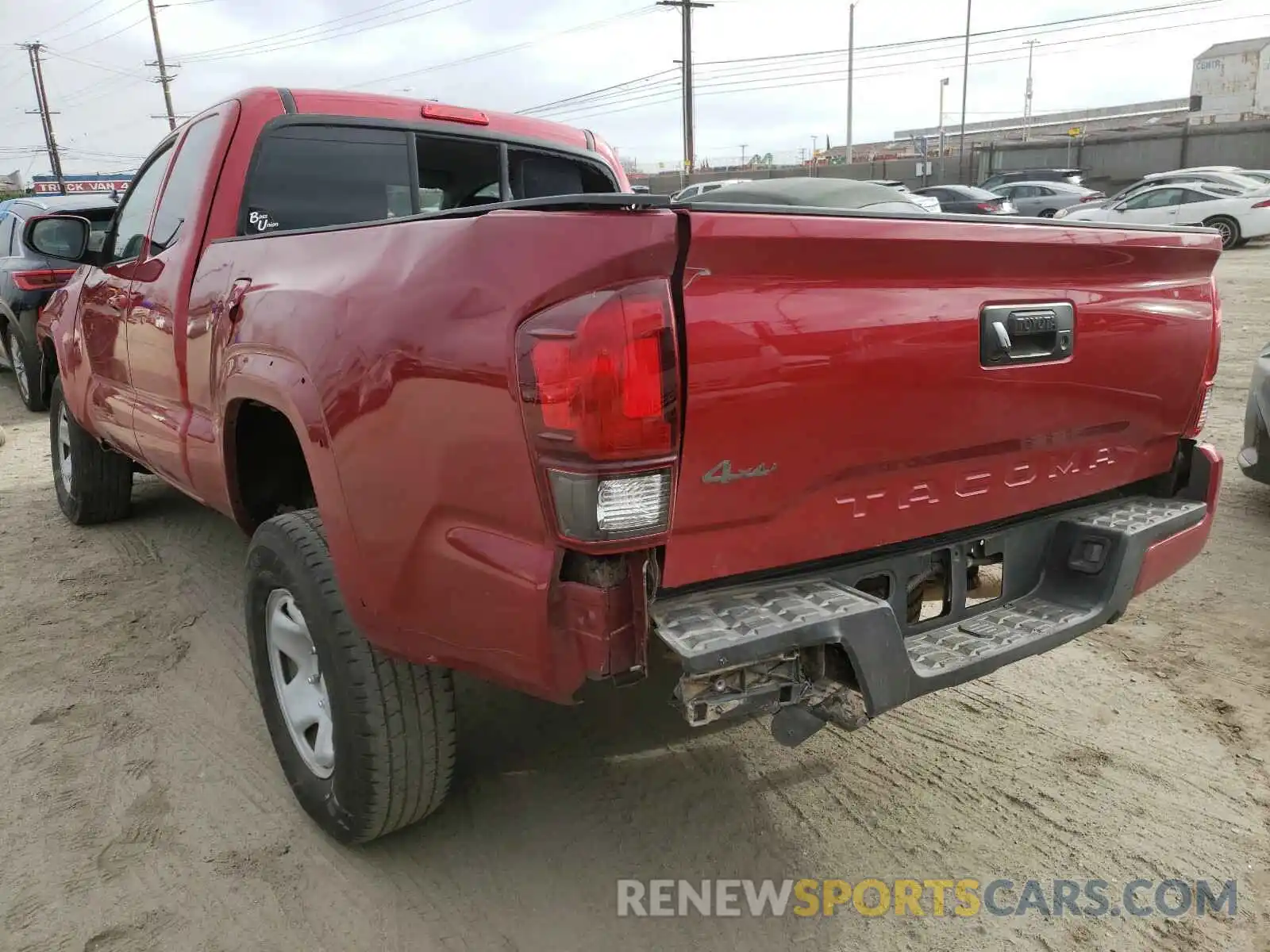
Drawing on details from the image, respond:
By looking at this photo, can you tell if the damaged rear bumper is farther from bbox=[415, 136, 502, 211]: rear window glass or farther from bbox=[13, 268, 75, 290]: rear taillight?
bbox=[13, 268, 75, 290]: rear taillight

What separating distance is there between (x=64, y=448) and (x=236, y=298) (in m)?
3.35

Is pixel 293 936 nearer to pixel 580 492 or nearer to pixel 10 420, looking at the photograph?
pixel 580 492

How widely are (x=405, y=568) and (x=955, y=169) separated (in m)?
45.3

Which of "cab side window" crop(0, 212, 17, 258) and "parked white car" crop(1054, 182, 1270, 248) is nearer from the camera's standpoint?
"cab side window" crop(0, 212, 17, 258)

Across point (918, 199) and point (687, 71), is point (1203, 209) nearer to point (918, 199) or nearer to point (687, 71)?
point (918, 199)

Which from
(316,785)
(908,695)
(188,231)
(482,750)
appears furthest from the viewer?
(188,231)

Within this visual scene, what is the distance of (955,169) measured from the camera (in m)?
42.1

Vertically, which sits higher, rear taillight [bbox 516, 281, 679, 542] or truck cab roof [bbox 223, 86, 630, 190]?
truck cab roof [bbox 223, 86, 630, 190]

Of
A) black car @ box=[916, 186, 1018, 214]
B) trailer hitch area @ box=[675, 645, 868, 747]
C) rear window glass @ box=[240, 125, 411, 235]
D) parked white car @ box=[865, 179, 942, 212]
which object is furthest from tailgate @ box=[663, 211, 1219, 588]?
black car @ box=[916, 186, 1018, 214]

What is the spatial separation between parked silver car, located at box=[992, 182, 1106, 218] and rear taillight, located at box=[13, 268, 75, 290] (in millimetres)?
21530

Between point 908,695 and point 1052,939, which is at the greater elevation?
point 908,695

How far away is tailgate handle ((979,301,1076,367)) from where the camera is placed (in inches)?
83.1

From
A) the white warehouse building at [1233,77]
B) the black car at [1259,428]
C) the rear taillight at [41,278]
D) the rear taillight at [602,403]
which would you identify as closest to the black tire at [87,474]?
the rear taillight at [41,278]

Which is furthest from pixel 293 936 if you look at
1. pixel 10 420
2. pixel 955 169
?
pixel 955 169
